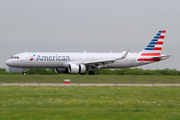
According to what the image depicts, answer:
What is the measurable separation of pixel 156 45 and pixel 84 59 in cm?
1425

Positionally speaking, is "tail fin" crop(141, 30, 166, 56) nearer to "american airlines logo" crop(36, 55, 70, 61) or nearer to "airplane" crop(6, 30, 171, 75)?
"airplane" crop(6, 30, 171, 75)

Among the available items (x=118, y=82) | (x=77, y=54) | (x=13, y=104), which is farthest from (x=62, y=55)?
(x=13, y=104)

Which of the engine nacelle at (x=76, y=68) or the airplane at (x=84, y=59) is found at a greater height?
the airplane at (x=84, y=59)

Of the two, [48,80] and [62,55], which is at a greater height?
[62,55]

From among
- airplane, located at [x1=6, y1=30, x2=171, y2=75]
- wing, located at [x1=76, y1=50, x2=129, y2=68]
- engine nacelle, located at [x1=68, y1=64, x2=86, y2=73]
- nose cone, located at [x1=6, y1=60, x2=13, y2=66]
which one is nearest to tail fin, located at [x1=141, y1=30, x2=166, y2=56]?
airplane, located at [x1=6, y1=30, x2=171, y2=75]

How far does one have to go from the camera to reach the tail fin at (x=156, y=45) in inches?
2039

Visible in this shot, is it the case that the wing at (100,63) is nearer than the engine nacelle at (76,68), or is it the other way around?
the engine nacelle at (76,68)

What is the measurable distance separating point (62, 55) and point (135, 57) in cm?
1276

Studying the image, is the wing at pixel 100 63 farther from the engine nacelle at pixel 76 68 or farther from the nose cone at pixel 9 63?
the nose cone at pixel 9 63

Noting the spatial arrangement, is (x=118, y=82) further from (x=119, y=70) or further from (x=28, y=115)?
(x=119, y=70)

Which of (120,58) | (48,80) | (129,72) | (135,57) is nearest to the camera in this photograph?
(48,80)

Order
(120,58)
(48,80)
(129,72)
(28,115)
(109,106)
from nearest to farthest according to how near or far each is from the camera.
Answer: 1. (28,115)
2. (109,106)
3. (48,80)
4. (120,58)
5. (129,72)

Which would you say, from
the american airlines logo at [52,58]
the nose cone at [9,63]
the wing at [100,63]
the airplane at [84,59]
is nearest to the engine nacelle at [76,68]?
the airplane at [84,59]

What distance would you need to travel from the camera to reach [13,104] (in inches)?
642
